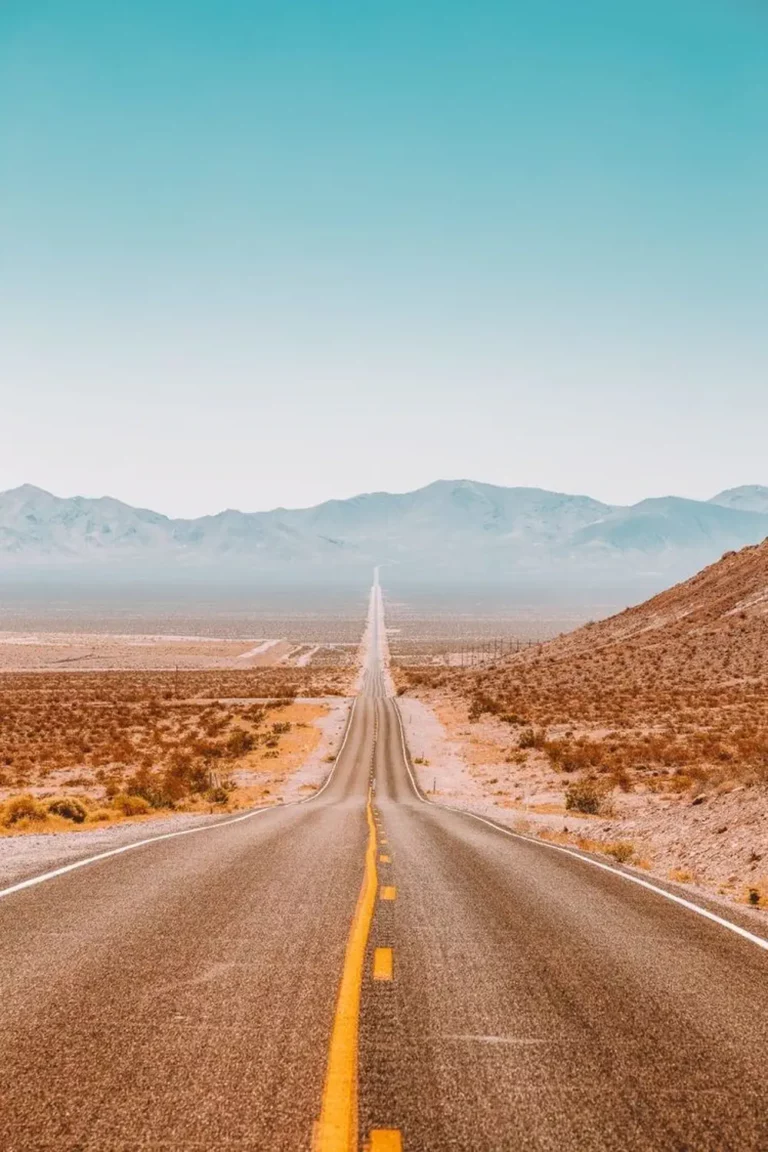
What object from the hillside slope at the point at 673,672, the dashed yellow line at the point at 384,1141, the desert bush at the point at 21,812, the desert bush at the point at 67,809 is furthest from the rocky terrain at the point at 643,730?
the desert bush at the point at 21,812

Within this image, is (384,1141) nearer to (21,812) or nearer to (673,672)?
(21,812)

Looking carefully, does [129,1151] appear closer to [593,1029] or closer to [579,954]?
[593,1029]

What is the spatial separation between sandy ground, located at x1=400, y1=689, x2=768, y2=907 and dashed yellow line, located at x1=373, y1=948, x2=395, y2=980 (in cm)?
808

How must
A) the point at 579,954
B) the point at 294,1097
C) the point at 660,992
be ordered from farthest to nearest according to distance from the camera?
the point at 579,954
the point at 660,992
the point at 294,1097

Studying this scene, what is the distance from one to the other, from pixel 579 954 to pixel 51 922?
18.2ft

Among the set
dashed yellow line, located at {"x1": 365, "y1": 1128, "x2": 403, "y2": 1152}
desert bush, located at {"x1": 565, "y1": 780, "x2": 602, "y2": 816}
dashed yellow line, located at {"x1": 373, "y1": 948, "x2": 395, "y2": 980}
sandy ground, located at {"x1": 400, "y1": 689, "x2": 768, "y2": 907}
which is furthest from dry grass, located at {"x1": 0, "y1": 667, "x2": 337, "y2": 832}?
dashed yellow line, located at {"x1": 365, "y1": 1128, "x2": 403, "y2": 1152}

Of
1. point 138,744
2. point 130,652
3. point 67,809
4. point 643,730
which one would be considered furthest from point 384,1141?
point 130,652

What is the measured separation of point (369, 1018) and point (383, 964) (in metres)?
1.25

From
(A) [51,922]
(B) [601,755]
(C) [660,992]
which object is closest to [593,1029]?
(C) [660,992]

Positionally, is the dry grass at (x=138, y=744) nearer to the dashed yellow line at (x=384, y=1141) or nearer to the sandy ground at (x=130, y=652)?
the dashed yellow line at (x=384, y=1141)

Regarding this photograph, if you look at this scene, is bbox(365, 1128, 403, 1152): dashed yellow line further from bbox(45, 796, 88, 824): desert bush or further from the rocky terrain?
bbox(45, 796, 88, 824): desert bush

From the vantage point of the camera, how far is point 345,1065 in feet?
14.8

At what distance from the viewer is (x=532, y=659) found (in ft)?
318

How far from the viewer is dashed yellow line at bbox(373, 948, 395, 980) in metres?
6.21
